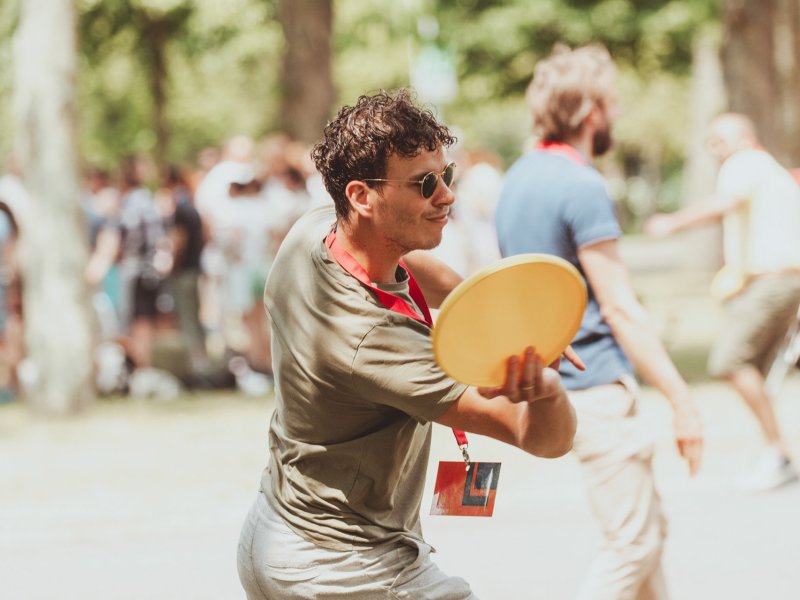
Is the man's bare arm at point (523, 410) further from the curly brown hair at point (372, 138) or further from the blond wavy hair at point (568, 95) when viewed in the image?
the blond wavy hair at point (568, 95)

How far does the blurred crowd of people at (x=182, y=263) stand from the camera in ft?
40.0

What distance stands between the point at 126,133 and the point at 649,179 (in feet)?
121

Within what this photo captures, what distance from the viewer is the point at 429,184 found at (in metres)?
2.87

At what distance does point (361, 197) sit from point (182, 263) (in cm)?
968

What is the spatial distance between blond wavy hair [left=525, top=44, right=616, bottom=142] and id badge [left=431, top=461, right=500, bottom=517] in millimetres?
1750

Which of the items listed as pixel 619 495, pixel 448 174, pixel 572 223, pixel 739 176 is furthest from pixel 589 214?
pixel 739 176

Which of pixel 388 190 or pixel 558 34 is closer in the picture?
pixel 388 190

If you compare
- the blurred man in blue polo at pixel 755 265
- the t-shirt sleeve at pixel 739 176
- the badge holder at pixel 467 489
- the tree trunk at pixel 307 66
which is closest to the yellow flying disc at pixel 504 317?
the badge holder at pixel 467 489

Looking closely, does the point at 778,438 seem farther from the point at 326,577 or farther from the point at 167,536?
the point at 326,577

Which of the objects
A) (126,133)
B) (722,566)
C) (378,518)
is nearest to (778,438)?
(722,566)

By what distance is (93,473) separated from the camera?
8688 mm

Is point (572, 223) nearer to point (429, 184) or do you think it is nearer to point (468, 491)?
point (468, 491)

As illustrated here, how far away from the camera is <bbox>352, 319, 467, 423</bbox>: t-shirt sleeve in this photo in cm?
271

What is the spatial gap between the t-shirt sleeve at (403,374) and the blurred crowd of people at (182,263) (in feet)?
30.2
